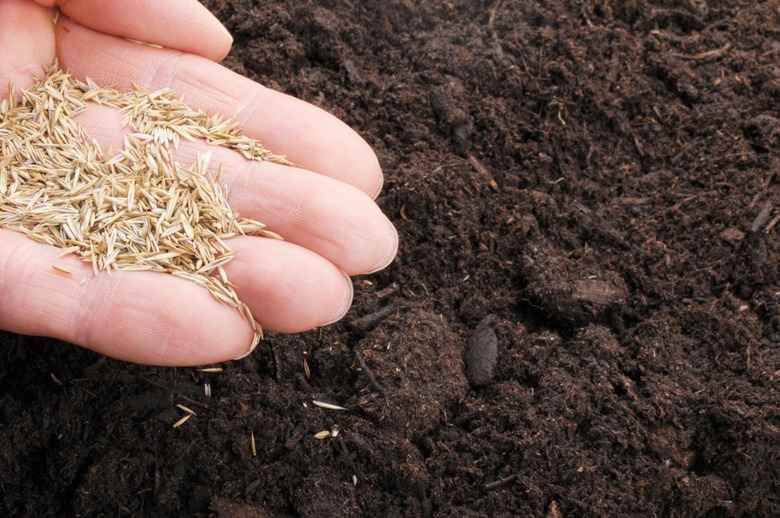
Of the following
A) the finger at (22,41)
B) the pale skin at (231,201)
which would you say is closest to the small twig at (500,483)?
the pale skin at (231,201)

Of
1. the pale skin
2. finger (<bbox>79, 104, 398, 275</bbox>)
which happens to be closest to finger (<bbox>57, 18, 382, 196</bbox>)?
the pale skin

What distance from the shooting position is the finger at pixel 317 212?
2393mm

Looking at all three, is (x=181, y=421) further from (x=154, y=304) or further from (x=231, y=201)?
(x=231, y=201)

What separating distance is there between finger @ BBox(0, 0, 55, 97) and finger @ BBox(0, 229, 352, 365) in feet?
2.83

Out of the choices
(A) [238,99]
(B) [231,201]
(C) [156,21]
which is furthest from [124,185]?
(C) [156,21]

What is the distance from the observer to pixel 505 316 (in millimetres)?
2832

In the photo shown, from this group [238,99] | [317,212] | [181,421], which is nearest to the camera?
[317,212]

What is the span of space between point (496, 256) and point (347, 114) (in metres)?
0.93

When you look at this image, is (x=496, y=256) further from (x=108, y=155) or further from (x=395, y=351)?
(x=108, y=155)

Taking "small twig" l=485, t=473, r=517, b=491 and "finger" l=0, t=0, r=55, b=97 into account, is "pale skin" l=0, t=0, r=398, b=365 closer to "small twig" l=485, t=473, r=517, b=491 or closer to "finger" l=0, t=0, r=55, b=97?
"finger" l=0, t=0, r=55, b=97

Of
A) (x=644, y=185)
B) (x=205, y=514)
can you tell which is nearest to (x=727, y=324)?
(x=644, y=185)

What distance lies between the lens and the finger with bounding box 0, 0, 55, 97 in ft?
9.38

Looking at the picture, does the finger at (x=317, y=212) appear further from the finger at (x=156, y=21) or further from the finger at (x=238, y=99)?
the finger at (x=156, y=21)

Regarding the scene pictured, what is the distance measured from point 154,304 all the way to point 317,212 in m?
0.58
